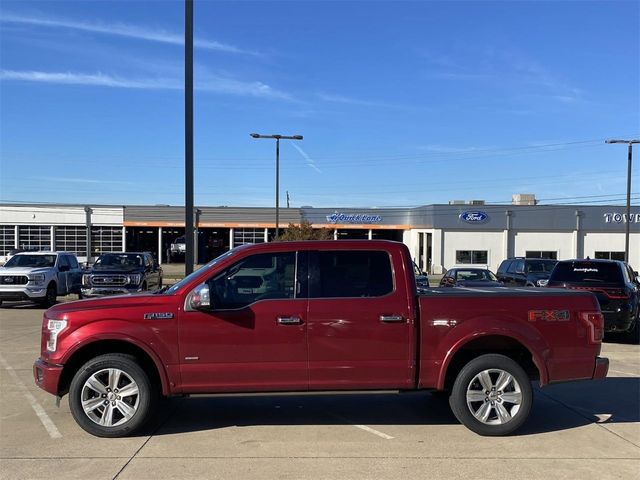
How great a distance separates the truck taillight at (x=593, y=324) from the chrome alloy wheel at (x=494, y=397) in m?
0.92

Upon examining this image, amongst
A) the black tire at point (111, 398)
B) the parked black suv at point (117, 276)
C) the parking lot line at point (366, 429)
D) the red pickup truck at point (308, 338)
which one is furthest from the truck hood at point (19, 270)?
the parking lot line at point (366, 429)

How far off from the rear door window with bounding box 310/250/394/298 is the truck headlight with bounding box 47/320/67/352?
7.99 ft

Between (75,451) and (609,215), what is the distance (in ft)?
168

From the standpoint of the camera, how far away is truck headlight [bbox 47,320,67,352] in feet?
18.1

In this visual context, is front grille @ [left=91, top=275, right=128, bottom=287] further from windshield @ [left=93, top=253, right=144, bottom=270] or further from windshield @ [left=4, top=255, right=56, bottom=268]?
windshield @ [left=4, top=255, right=56, bottom=268]

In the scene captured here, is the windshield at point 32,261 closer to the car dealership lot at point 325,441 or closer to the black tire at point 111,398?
the car dealership lot at point 325,441

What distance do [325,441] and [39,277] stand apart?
1453cm

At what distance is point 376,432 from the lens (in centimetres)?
568

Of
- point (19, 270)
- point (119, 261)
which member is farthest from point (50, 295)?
point (119, 261)

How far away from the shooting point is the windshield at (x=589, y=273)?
11953 millimetres

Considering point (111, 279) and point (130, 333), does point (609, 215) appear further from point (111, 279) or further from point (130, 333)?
point (130, 333)

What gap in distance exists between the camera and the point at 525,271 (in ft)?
62.6

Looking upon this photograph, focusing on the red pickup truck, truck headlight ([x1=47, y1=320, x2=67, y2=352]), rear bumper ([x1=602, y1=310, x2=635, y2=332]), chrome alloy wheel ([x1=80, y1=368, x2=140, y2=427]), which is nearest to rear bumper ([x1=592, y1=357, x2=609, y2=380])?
the red pickup truck

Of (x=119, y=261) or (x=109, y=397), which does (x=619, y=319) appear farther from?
(x=119, y=261)
